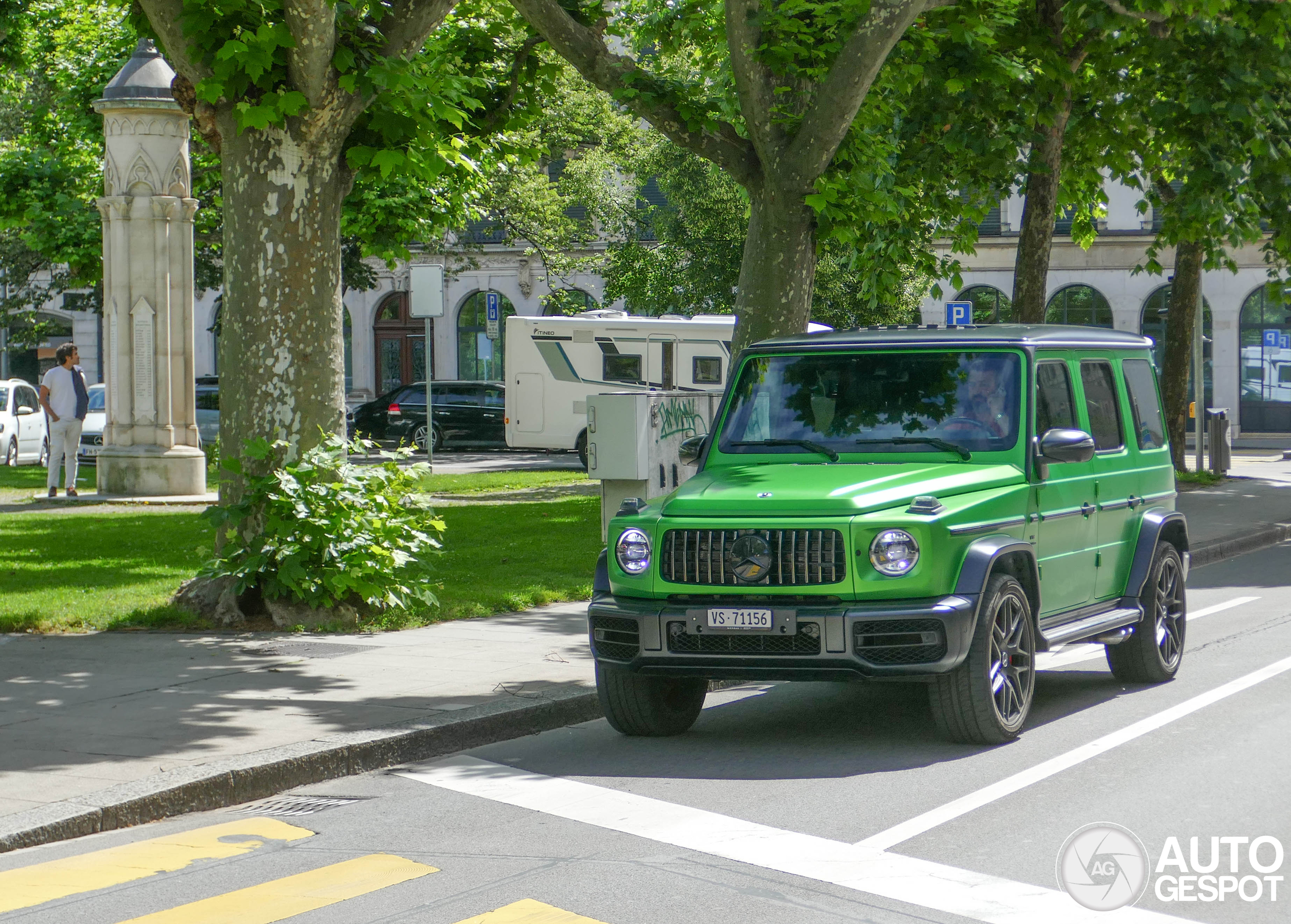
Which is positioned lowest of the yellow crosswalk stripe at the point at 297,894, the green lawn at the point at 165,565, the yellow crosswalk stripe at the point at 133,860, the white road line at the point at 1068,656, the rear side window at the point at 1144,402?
the white road line at the point at 1068,656

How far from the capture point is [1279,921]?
15.5ft

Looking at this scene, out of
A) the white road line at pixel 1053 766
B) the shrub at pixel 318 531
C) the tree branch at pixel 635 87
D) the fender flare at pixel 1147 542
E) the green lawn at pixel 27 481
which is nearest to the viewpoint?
the white road line at pixel 1053 766

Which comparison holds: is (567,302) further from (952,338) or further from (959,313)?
(952,338)

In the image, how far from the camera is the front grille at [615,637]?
7.25 metres

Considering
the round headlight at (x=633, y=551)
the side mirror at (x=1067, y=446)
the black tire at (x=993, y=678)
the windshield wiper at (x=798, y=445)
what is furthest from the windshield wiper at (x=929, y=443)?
the round headlight at (x=633, y=551)

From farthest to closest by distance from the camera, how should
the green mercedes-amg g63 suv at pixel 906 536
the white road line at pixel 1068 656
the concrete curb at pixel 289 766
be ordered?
the white road line at pixel 1068 656, the green mercedes-amg g63 suv at pixel 906 536, the concrete curb at pixel 289 766

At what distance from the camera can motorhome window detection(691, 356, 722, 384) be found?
2928 centimetres

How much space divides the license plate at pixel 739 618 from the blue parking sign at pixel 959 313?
49.3 ft

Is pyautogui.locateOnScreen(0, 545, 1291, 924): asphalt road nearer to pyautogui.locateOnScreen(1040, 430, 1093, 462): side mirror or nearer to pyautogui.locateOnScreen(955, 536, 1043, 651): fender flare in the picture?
pyautogui.locateOnScreen(955, 536, 1043, 651): fender flare

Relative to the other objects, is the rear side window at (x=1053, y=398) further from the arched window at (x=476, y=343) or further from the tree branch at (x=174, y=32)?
the arched window at (x=476, y=343)

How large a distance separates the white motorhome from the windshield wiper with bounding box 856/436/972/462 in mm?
20908

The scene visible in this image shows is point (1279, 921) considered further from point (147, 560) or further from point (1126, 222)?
point (1126, 222)

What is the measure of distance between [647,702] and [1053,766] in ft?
6.34

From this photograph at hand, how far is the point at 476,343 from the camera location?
49906 mm
